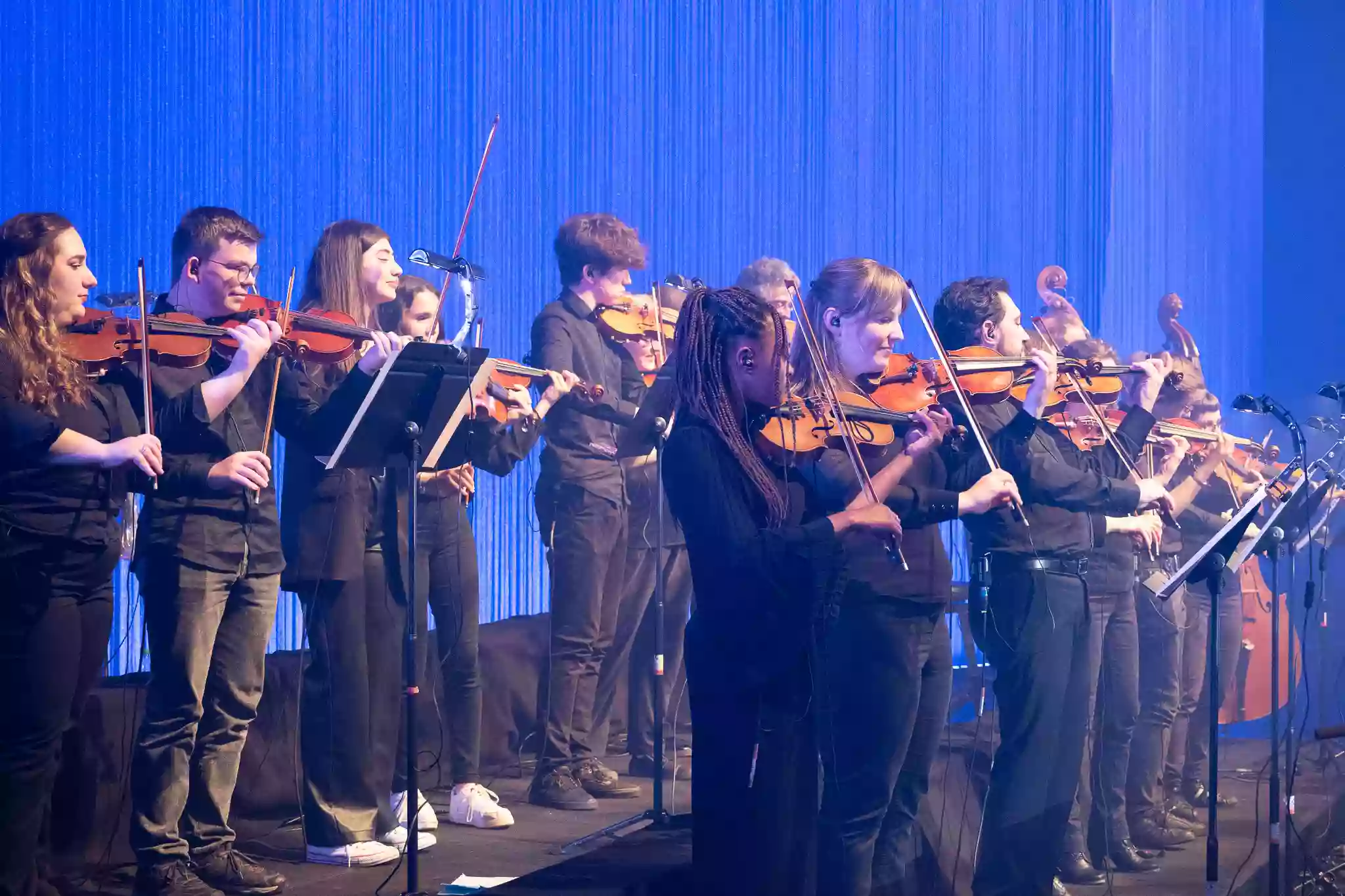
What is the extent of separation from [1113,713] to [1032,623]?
0.91m

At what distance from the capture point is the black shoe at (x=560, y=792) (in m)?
4.11

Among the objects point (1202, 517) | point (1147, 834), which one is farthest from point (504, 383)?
point (1202, 517)

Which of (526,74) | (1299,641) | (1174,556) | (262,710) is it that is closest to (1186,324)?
(1299,641)

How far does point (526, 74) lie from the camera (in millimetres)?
5688

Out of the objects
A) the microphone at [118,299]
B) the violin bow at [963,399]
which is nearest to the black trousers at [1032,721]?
the violin bow at [963,399]

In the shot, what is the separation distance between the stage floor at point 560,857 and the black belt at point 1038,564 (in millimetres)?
924

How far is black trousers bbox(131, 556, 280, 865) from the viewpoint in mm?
3014

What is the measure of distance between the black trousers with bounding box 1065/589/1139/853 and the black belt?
0.50 m

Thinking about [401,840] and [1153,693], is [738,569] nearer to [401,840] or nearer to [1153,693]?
[401,840]

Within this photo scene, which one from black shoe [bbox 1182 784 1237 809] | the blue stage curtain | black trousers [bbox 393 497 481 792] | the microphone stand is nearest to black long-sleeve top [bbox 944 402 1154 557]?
the microphone stand

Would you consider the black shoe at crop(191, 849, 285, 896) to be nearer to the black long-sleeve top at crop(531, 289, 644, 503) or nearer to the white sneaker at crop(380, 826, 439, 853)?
the white sneaker at crop(380, 826, 439, 853)

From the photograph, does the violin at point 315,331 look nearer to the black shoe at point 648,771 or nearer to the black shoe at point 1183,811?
the black shoe at point 648,771

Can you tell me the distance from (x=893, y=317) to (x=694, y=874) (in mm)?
1400

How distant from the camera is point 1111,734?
4.08 metres
